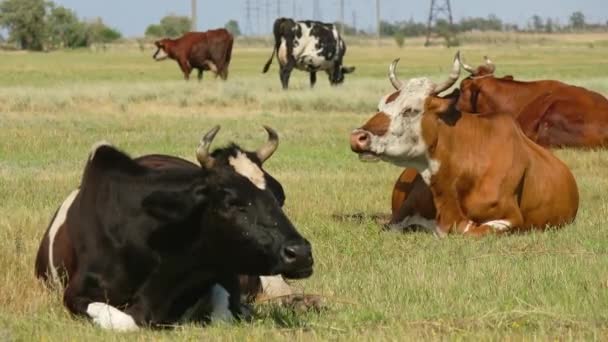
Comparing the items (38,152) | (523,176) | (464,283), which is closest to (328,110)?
(38,152)

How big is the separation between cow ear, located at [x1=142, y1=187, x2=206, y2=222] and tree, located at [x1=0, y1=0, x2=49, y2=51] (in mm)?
107986

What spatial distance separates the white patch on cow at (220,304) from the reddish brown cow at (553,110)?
9.92 metres

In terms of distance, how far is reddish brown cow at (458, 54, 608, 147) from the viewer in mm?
17000

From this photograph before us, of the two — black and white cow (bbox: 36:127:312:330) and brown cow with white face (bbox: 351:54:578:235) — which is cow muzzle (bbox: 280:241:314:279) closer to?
black and white cow (bbox: 36:127:312:330)

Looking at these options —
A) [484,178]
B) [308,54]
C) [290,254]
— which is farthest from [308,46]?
[290,254]

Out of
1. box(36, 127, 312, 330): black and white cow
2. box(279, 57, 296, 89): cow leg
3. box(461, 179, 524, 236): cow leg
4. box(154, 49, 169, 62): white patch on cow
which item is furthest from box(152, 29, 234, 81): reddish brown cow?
box(36, 127, 312, 330): black and white cow

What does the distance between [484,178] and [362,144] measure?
1.14m

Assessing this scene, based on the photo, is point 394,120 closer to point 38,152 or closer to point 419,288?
point 419,288

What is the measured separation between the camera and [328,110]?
28.5 m

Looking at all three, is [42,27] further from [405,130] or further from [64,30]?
[405,130]

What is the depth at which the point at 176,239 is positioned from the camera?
7.02 m

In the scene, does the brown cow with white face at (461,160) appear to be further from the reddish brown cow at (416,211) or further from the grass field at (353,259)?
the grass field at (353,259)

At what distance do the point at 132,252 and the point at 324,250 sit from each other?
11.0 ft

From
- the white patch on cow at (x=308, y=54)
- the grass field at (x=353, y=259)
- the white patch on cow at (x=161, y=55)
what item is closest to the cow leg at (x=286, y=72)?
the white patch on cow at (x=308, y=54)
